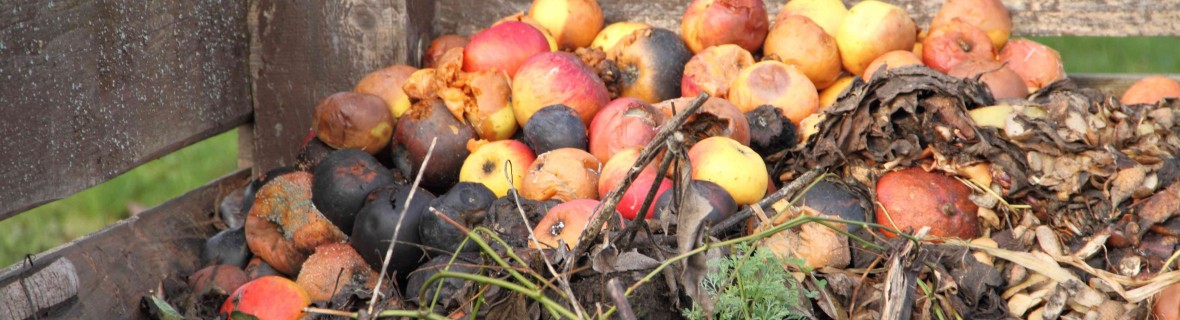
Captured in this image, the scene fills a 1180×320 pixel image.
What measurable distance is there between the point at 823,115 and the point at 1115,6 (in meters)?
1.40

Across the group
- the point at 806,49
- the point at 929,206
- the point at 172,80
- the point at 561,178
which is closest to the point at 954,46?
the point at 806,49

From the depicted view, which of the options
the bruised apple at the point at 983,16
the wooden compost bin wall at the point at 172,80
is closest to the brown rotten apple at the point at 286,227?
the wooden compost bin wall at the point at 172,80

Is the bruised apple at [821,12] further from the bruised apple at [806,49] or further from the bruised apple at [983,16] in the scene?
the bruised apple at [983,16]

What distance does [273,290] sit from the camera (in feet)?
8.93

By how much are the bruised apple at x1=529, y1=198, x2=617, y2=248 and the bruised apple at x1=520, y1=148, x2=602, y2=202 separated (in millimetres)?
244

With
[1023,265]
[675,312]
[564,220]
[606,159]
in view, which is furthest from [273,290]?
[1023,265]

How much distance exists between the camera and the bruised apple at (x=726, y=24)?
3557 mm

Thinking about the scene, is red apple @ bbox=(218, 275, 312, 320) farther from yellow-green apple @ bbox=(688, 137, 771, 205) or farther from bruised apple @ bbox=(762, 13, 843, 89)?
bruised apple @ bbox=(762, 13, 843, 89)

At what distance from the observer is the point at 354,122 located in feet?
10.8

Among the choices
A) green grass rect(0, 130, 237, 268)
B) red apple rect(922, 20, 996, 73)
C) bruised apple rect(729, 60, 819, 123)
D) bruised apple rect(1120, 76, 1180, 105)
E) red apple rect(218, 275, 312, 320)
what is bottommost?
green grass rect(0, 130, 237, 268)

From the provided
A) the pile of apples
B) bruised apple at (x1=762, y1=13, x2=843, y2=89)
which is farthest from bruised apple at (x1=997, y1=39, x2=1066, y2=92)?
bruised apple at (x1=762, y1=13, x2=843, y2=89)

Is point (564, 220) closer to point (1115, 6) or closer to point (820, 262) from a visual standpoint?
point (820, 262)

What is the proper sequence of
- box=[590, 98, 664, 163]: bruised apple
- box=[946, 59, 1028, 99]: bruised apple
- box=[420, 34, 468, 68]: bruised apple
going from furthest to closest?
box=[420, 34, 468, 68]: bruised apple
box=[946, 59, 1028, 99]: bruised apple
box=[590, 98, 664, 163]: bruised apple

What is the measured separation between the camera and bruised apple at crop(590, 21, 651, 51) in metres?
3.74
